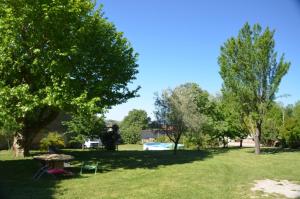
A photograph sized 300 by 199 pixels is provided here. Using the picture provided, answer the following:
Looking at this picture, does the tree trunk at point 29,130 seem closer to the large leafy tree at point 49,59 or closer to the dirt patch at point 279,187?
the large leafy tree at point 49,59

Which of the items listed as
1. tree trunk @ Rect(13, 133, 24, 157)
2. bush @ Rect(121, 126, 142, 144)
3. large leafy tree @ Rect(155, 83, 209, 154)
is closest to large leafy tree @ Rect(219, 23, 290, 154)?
large leafy tree @ Rect(155, 83, 209, 154)

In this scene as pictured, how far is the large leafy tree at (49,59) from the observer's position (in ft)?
61.6

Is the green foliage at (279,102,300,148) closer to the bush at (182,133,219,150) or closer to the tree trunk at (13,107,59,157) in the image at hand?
the bush at (182,133,219,150)

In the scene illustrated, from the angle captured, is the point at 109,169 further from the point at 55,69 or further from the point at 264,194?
the point at 264,194

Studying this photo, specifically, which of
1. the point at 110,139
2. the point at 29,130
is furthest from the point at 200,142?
the point at 29,130

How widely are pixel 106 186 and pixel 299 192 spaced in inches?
266

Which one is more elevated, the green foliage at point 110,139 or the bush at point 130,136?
the bush at point 130,136

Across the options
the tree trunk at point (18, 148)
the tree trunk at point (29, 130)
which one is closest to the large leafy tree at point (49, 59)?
the tree trunk at point (29, 130)

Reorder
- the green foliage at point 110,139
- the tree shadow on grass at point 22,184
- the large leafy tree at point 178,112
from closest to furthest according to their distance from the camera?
the tree shadow on grass at point 22,184
the large leafy tree at point 178,112
the green foliage at point 110,139

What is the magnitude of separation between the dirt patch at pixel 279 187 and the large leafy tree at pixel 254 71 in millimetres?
19902

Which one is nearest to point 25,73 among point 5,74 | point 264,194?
point 5,74

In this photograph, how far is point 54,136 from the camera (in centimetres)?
4047

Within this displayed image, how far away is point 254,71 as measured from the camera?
1437 inches

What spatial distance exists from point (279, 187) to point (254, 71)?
73.9 feet
